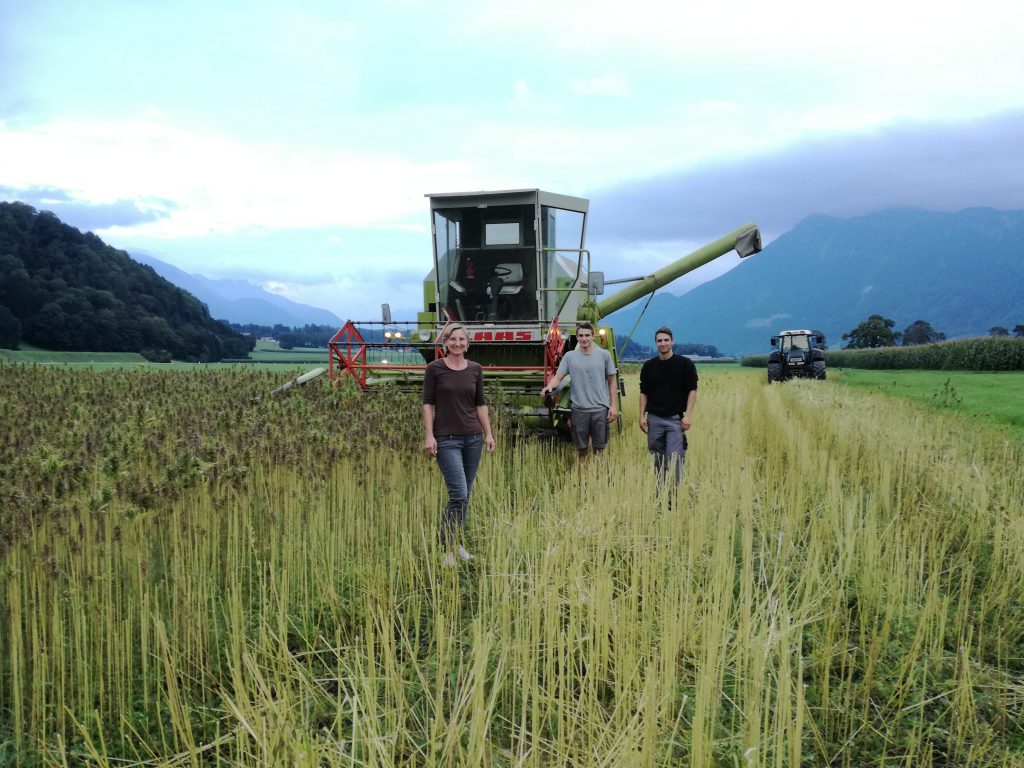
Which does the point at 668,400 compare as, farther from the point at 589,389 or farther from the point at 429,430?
the point at 429,430

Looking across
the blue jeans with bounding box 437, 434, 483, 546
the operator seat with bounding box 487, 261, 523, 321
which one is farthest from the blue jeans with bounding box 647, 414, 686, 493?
the operator seat with bounding box 487, 261, 523, 321

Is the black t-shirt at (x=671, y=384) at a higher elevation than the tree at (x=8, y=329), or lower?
lower

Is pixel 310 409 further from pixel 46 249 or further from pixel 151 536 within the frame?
pixel 46 249

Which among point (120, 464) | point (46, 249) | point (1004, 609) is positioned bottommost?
point (1004, 609)

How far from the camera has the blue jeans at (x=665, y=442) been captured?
6953 mm

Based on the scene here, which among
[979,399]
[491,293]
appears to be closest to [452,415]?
[491,293]

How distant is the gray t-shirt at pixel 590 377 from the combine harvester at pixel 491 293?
1923 mm

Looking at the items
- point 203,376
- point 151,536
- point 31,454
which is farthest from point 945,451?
point 203,376

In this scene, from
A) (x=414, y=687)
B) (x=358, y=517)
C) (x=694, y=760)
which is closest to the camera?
(x=694, y=760)

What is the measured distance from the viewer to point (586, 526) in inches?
205

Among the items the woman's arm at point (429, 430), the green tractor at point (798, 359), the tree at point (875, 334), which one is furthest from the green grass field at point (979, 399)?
the tree at point (875, 334)

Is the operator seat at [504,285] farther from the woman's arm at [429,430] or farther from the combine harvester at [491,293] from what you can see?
the woman's arm at [429,430]

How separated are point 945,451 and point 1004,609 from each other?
194 inches

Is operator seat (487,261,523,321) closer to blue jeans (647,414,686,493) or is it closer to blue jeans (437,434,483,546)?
blue jeans (647,414,686,493)
